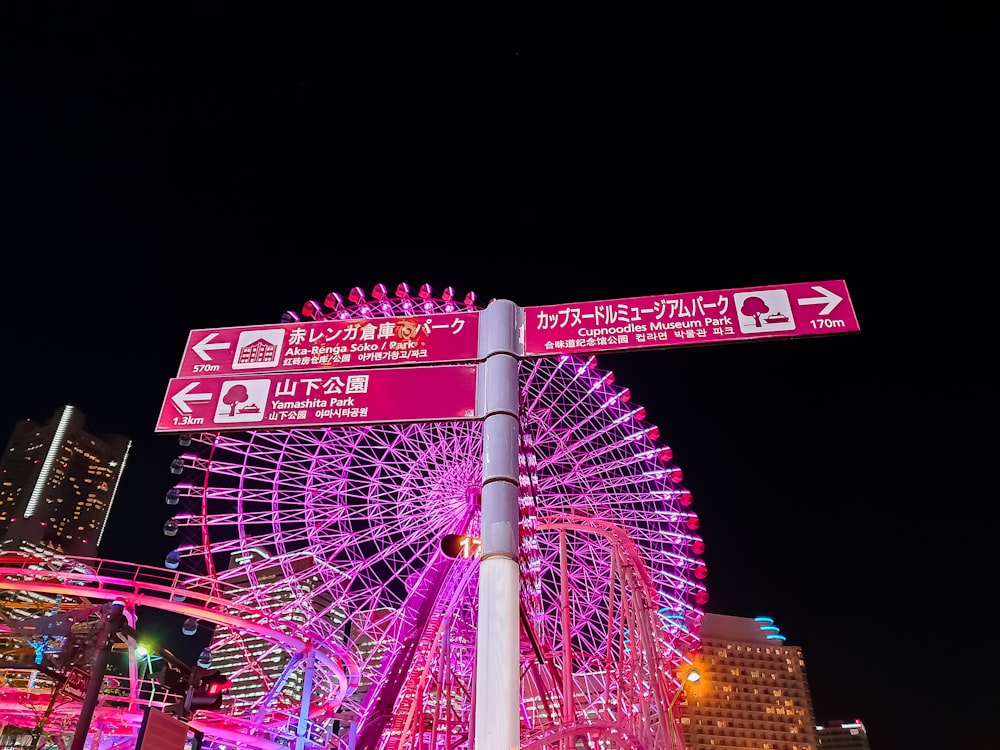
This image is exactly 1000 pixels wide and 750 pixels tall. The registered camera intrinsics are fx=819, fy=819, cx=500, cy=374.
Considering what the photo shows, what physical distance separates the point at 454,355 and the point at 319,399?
1.25 m

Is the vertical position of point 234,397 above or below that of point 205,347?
below

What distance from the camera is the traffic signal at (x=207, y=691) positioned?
416 inches

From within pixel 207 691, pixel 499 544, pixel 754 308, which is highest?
pixel 754 308

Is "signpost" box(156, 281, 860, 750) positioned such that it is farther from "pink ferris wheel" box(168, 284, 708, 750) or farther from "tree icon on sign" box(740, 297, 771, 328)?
"pink ferris wheel" box(168, 284, 708, 750)

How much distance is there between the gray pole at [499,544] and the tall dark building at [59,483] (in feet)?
404

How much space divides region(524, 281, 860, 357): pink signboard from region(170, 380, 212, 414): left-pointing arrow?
294 centimetres

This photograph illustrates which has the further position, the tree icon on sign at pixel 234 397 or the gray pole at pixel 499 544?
the tree icon on sign at pixel 234 397

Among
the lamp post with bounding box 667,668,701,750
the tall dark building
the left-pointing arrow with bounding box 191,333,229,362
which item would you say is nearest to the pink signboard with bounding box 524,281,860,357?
the left-pointing arrow with bounding box 191,333,229,362

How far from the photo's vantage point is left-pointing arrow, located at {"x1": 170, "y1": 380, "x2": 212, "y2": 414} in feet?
24.1

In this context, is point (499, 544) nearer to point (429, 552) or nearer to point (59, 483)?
point (429, 552)

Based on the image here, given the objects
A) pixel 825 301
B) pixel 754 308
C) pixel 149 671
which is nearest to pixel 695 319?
pixel 754 308

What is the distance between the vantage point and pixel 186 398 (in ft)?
24.2

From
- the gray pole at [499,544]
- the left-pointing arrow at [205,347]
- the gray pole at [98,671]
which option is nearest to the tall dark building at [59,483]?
the gray pole at [98,671]

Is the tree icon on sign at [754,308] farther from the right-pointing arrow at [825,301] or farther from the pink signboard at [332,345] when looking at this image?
the pink signboard at [332,345]
